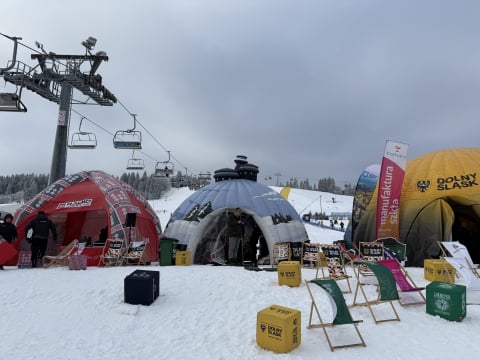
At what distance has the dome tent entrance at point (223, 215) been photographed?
1314 centimetres

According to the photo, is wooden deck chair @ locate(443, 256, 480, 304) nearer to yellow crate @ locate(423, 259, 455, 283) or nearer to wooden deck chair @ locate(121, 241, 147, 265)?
yellow crate @ locate(423, 259, 455, 283)

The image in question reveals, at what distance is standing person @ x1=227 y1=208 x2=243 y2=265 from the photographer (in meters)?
13.1

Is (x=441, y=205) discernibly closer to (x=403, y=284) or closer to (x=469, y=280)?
(x=469, y=280)

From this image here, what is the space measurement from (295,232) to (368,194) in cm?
491

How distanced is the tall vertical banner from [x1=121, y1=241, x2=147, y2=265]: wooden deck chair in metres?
9.37

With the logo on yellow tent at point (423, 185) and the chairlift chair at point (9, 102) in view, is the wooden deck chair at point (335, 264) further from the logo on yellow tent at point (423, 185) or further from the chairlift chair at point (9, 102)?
the chairlift chair at point (9, 102)

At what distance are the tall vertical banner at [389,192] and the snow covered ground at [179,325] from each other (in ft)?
21.5

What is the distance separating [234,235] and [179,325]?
7.40m

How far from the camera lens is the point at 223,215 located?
1476 cm

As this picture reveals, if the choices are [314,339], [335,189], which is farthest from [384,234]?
[335,189]

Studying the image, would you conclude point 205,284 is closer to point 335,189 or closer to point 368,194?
point 368,194

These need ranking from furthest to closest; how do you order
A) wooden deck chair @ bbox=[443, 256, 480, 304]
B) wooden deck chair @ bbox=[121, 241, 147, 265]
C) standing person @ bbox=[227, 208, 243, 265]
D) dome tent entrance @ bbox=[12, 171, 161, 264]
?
standing person @ bbox=[227, 208, 243, 265]
dome tent entrance @ bbox=[12, 171, 161, 264]
wooden deck chair @ bbox=[121, 241, 147, 265]
wooden deck chair @ bbox=[443, 256, 480, 304]

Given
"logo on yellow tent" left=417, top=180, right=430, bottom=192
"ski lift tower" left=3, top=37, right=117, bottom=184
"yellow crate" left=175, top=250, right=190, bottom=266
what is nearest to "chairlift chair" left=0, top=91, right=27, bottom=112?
"ski lift tower" left=3, top=37, right=117, bottom=184

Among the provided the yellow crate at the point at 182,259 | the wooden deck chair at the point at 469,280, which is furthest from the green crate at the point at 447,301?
the yellow crate at the point at 182,259
